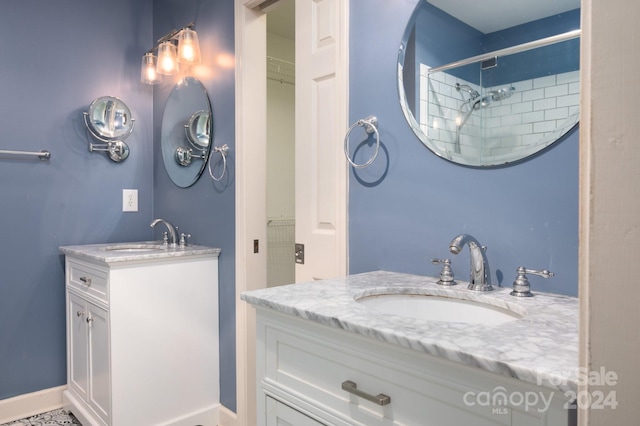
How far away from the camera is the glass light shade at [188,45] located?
2252 mm

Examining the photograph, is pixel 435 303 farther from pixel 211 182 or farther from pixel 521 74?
pixel 211 182

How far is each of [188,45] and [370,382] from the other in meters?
2.00

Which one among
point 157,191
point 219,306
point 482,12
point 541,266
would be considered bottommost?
point 219,306

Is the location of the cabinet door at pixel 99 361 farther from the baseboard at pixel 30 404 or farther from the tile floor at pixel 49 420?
the baseboard at pixel 30 404

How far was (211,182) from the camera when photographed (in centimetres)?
225

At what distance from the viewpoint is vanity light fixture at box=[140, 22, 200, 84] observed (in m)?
2.26

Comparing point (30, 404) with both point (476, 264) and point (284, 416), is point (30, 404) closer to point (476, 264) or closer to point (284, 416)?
point (284, 416)

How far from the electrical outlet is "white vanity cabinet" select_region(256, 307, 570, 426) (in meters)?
1.84

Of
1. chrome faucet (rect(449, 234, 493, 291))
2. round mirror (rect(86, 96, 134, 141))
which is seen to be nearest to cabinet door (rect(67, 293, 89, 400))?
round mirror (rect(86, 96, 134, 141))

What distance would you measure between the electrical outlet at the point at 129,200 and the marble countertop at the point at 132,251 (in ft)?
0.73

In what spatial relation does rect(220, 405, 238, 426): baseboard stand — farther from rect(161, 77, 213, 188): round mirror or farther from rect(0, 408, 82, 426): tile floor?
rect(161, 77, 213, 188): round mirror

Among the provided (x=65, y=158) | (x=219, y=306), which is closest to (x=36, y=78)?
(x=65, y=158)

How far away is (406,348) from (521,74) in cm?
81

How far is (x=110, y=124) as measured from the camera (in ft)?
8.32
